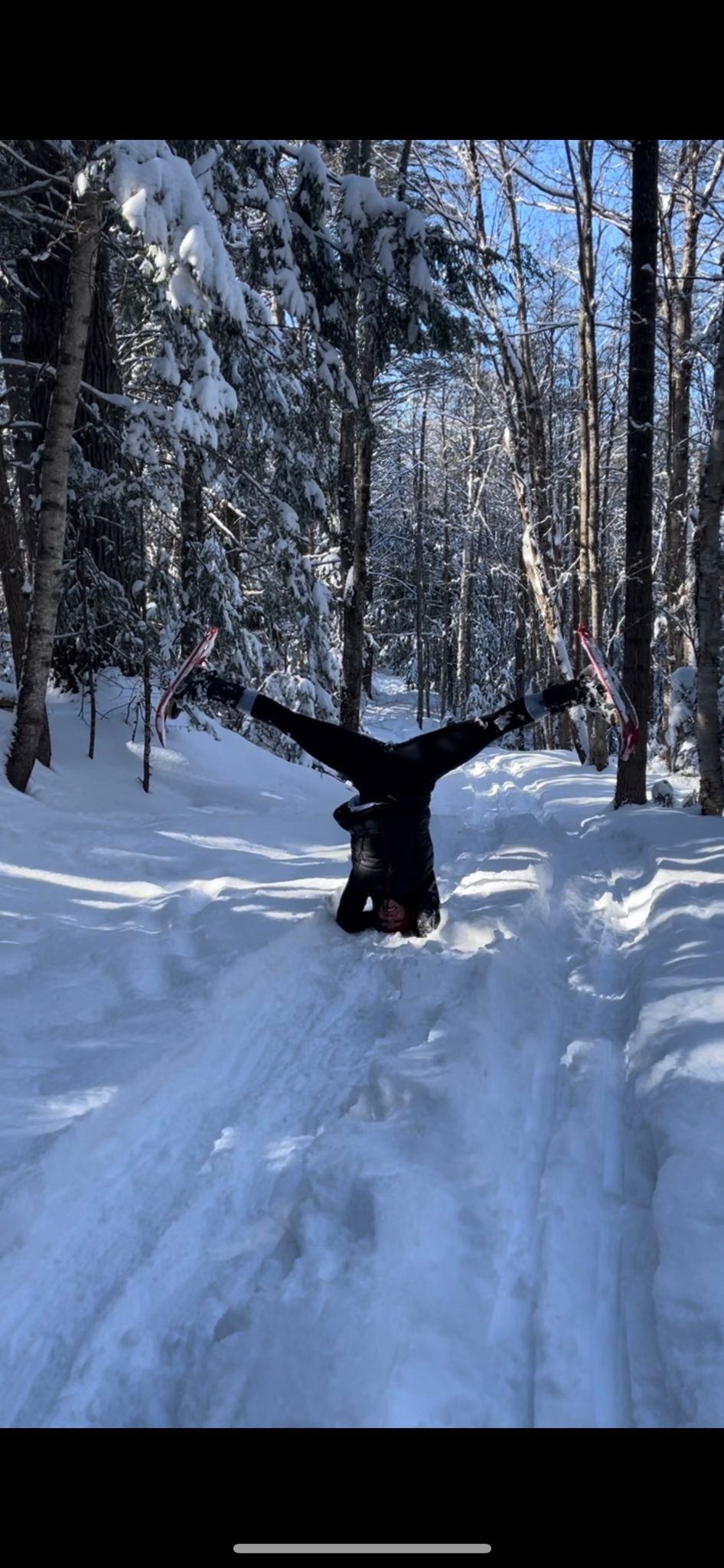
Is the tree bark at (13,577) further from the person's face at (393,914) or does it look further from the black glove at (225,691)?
the person's face at (393,914)

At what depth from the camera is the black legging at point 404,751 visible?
575 centimetres

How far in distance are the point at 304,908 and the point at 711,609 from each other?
5.10 metres

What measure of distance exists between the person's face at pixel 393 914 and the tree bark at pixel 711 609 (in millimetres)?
4200

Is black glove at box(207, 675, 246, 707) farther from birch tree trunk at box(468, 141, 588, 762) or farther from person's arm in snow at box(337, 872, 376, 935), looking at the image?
birch tree trunk at box(468, 141, 588, 762)

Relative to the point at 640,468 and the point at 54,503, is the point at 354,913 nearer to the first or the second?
the point at 54,503

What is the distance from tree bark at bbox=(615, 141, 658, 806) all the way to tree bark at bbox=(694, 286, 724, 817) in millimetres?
935

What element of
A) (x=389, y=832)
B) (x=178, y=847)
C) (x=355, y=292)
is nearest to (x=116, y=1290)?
(x=389, y=832)

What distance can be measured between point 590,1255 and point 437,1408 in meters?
0.80

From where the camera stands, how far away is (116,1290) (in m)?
2.64

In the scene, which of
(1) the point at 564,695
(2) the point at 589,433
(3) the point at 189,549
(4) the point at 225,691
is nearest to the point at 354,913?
(4) the point at 225,691

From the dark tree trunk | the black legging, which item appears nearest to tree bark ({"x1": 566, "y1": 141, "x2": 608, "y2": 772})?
the dark tree trunk

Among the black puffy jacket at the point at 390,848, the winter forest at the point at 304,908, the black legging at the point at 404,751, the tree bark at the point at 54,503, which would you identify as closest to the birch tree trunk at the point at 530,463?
the winter forest at the point at 304,908

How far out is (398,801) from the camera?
19.0 ft
